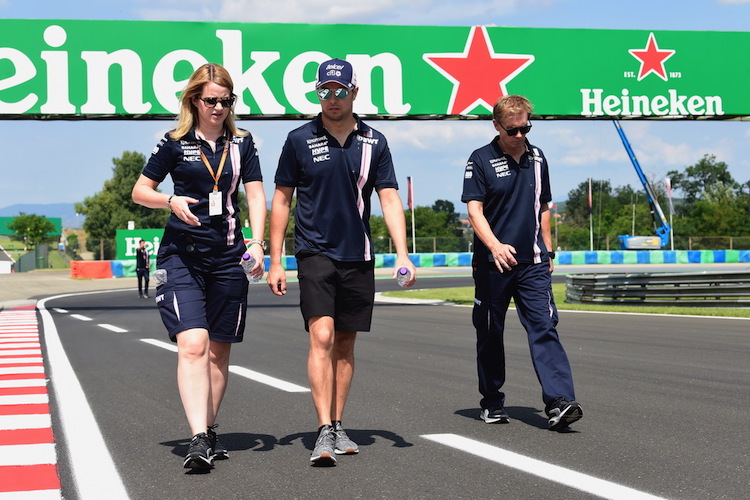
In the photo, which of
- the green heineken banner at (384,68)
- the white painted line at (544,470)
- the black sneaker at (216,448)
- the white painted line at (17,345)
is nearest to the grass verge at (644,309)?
the green heineken banner at (384,68)

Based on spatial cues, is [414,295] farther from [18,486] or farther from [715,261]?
[715,261]

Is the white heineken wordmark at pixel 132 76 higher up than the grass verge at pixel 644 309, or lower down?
higher up

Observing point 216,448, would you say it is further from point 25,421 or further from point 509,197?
point 509,197

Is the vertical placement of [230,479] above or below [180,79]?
below

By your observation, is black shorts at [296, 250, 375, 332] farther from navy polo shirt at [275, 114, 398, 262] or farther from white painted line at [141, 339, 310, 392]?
white painted line at [141, 339, 310, 392]

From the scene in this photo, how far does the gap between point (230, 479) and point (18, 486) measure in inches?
37.6

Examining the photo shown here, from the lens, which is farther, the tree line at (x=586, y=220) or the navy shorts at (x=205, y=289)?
the tree line at (x=586, y=220)

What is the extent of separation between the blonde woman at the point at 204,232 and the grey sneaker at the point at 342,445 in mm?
570

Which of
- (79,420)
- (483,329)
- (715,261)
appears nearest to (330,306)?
(483,329)

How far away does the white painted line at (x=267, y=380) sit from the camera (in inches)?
304

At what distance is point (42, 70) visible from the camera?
1831 cm

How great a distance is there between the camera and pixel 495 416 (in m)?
5.89

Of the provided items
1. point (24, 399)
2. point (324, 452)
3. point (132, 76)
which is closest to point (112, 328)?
point (132, 76)

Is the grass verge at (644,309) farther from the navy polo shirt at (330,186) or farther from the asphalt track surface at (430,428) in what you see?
the navy polo shirt at (330,186)
